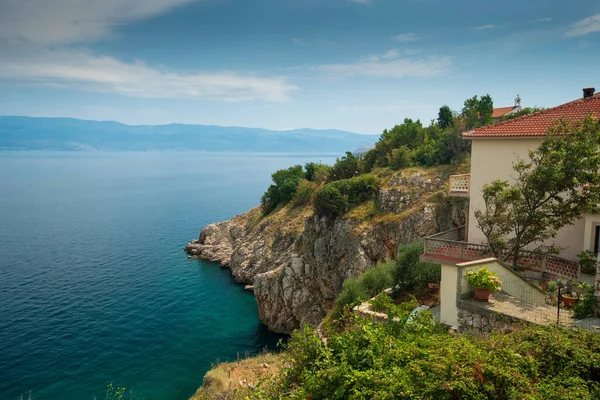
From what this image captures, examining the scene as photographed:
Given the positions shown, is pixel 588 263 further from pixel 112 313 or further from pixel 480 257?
pixel 112 313

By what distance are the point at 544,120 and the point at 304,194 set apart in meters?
31.9

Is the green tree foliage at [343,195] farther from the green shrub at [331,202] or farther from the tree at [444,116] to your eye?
the tree at [444,116]

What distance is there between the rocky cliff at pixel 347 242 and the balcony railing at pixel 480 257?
47.9 feet

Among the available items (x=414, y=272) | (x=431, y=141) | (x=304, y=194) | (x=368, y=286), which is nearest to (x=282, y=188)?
(x=304, y=194)

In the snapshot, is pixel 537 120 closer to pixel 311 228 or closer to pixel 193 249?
pixel 311 228

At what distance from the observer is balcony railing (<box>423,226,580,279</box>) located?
15859 millimetres

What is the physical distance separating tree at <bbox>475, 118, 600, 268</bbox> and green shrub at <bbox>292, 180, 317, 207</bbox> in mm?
32246

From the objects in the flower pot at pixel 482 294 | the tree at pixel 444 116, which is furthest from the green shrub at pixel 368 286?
the tree at pixel 444 116

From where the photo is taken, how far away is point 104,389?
25641 mm

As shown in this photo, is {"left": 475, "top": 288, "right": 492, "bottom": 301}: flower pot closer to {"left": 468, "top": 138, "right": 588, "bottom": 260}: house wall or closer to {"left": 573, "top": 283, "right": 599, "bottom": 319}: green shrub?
{"left": 573, "top": 283, "right": 599, "bottom": 319}: green shrub

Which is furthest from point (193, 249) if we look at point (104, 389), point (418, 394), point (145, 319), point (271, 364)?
point (418, 394)

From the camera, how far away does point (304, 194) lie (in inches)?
1918

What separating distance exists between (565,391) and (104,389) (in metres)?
26.6

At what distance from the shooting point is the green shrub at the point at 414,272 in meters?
19.5
